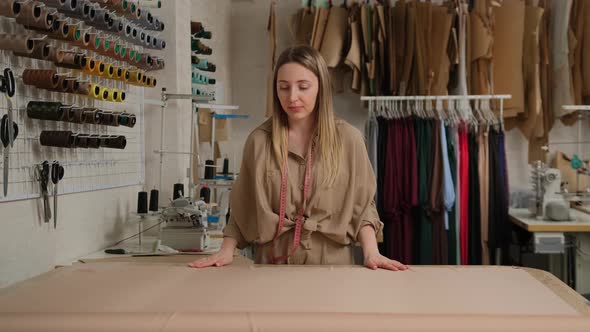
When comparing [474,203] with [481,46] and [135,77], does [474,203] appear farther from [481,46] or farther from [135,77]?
[135,77]

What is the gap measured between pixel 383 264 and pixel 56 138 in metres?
1.18

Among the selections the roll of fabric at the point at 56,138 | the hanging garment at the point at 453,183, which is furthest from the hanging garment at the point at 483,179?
the roll of fabric at the point at 56,138

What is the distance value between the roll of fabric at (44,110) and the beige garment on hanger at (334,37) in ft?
9.23

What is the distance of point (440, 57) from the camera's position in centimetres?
456

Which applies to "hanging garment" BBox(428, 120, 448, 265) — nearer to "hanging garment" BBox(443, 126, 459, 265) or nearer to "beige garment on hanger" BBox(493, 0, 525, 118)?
"hanging garment" BBox(443, 126, 459, 265)

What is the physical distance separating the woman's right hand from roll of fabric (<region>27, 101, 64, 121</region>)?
71cm

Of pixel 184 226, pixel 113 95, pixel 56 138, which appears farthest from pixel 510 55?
pixel 56 138

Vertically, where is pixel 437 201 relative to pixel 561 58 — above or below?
below

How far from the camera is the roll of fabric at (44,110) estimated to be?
6.70 ft

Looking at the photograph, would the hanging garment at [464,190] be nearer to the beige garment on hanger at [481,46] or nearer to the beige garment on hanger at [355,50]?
the beige garment on hanger at [481,46]

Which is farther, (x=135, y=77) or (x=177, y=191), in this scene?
(x=177, y=191)

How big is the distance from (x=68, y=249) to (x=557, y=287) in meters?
1.73

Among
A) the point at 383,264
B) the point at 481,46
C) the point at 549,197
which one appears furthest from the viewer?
the point at 481,46

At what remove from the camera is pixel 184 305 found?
1.23m
